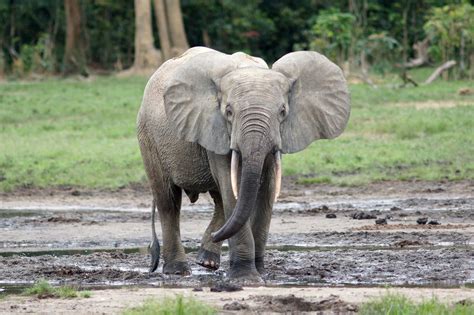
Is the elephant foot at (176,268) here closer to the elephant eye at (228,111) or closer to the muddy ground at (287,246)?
the muddy ground at (287,246)

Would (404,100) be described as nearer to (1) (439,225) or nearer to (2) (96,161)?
(2) (96,161)

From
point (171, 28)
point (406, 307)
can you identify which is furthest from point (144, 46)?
point (406, 307)

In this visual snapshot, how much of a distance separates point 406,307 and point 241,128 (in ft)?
6.91

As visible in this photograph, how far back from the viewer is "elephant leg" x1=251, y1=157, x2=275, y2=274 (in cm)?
968

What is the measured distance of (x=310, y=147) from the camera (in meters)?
19.3

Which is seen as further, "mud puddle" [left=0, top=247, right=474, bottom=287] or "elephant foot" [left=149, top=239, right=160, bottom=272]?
"elephant foot" [left=149, top=239, right=160, bottom=272]

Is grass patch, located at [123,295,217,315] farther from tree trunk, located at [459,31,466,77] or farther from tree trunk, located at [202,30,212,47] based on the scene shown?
tree trunk, located at [202,30,212,47]

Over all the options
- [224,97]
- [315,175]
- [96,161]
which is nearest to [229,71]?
[224,97]

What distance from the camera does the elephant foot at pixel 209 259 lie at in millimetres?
10703

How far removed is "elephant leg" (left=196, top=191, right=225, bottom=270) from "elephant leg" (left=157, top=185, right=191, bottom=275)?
6.3 inches

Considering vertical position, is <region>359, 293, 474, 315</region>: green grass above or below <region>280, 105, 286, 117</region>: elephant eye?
below

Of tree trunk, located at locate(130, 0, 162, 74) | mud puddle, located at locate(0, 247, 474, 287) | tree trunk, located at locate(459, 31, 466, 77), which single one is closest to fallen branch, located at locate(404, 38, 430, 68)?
tree trunk, located at locate(459, 31, 466, 77)

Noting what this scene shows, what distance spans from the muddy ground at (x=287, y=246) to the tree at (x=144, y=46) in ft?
60.0

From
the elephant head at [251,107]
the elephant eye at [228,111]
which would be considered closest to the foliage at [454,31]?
the elephant head at [251,107]
